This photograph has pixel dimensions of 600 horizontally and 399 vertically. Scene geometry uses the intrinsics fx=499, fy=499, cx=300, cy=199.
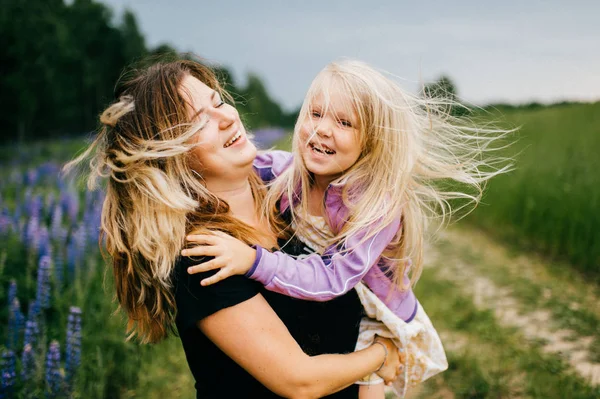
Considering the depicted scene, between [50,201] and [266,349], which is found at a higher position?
[266,349]

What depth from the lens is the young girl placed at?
6.08ft

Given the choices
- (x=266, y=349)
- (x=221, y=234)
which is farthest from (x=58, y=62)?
(x=266, y=349)

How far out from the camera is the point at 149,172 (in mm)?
1620

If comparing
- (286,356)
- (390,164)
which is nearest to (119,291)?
(286,356)

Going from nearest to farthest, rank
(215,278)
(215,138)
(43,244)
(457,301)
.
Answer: (215,278) < (215,138) < (43,244) < (457,301)

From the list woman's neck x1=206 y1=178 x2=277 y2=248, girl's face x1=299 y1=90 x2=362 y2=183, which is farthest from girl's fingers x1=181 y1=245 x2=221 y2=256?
girl's face x1=299 y1=90 x2=362 y2=183

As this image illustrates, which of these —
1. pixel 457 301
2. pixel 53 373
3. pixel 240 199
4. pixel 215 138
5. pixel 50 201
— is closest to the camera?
pixel 215 138

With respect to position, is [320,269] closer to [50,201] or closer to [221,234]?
[221,234]

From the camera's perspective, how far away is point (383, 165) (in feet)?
6.65

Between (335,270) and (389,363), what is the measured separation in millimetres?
450

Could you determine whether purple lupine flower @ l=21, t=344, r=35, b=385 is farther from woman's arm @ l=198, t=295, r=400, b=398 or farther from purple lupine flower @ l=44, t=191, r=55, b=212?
purple lupine flower @ l=44, t=191, r=55, b=212

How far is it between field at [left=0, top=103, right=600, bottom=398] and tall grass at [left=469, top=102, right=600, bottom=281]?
0.02m

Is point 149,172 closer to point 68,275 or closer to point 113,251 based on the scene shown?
point 113,251

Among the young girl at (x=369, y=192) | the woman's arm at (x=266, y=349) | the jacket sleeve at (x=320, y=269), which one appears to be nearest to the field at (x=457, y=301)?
the young girl at (x=369, y=192)
